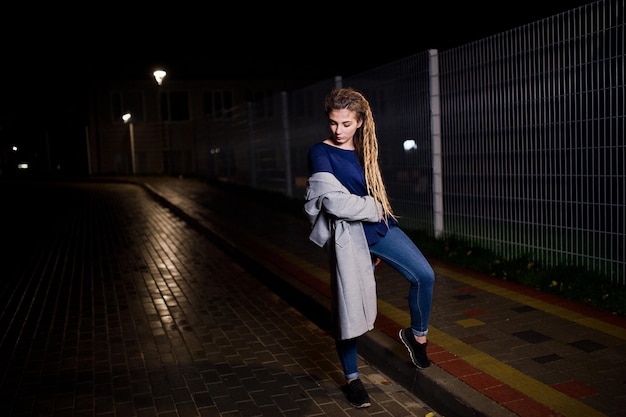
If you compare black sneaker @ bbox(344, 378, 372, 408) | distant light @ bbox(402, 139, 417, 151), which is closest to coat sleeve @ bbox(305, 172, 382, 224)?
black sneaker @ bbox(344, 378, 372, 408)

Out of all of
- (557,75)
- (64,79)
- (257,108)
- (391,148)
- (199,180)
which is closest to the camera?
(557,75)

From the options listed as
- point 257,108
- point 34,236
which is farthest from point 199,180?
point 34,236

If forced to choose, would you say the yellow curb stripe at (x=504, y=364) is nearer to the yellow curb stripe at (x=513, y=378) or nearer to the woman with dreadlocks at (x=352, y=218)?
the yellow curb stripe at (x=513, y=378)

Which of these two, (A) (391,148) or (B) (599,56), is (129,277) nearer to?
(A) (391,148)

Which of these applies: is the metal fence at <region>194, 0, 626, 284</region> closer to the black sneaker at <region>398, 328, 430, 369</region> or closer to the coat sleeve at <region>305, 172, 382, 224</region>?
the black sneaker at <region>398, 328, 430, 369</region>

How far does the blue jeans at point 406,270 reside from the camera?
361cm

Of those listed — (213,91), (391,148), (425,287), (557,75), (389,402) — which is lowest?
(389,402)

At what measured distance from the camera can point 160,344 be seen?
A: 5.20 meters

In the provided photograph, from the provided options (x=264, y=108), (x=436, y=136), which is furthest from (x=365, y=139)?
(x=264, y=108)

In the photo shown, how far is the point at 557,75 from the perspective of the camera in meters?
5.74

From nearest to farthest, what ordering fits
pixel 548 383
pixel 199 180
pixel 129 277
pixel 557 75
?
pixel 548 383 → pixel 557 75 → pixel 129 277 → pixel 199 180

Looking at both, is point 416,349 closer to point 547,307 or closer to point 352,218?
point 352,218

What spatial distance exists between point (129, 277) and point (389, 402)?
4990 millimetres

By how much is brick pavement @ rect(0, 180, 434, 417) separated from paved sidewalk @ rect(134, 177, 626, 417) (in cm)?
23
